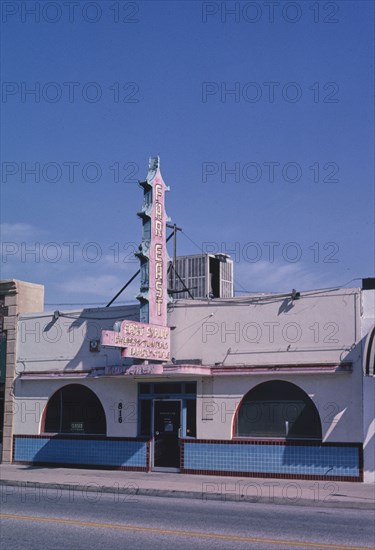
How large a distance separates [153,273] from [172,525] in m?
11.0

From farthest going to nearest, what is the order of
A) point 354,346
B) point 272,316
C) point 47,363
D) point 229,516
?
point 47,363 < point 272,316 < point 354,346 < point 229,516

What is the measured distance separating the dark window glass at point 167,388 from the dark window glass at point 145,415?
0.48m

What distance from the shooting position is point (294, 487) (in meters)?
19.7

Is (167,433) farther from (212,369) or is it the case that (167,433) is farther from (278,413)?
A: (278,413)

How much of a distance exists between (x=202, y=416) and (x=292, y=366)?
3.28m

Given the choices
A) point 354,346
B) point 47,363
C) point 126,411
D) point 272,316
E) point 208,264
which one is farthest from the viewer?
point 208,264

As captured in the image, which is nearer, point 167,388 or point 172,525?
point 172,525

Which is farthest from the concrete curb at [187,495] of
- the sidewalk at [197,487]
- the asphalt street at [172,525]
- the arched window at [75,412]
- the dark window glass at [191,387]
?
the dark window glass at [191,387]

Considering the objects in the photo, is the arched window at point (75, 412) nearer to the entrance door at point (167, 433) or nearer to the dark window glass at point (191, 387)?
the entrance door at point (167, 433)

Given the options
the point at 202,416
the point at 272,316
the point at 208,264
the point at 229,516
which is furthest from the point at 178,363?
the point at 229,516

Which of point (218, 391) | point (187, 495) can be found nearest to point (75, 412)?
point (218, 391)

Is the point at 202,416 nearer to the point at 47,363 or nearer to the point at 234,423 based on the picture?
the point at 234,423

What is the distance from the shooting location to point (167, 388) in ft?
79.8

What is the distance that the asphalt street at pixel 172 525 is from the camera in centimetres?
1139
